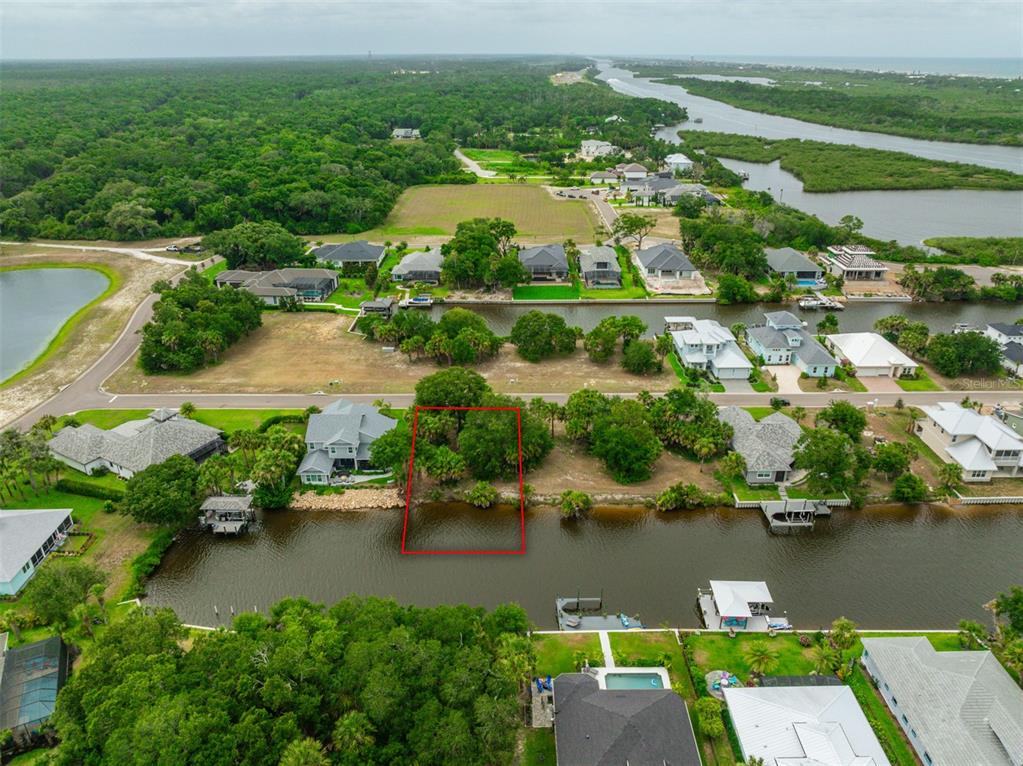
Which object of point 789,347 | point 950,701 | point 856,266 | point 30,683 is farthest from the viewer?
point 856,266

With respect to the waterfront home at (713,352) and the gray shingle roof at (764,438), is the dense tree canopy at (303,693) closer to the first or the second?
the gray shingle roof at (764,438)

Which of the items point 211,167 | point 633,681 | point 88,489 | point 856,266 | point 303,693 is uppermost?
point 211,167

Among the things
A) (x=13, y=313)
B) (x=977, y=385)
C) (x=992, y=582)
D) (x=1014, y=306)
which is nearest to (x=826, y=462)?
(x=992, y=582)

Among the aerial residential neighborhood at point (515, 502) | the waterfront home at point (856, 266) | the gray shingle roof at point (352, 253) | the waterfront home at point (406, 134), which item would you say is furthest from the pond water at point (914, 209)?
the waterfront home at point (406, 134)

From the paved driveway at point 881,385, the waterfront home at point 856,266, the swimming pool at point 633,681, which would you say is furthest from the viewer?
the waterfront home at point 856,266

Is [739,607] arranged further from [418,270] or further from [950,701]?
[418,270]

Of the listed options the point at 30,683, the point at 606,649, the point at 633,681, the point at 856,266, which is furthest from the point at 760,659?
the point at 856,266
